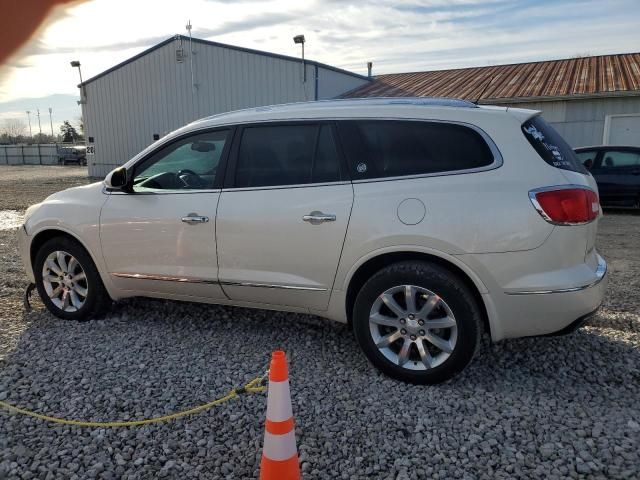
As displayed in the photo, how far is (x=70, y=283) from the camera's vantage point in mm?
4691

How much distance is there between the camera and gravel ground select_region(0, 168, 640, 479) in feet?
8.90

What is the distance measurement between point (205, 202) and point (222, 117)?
73 centimetres

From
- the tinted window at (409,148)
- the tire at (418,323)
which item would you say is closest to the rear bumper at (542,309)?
the tire at (418,323)

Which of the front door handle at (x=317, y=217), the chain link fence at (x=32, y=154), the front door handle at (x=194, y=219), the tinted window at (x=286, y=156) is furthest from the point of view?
the chain link fence at (x=32, y=154)

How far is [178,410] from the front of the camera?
3.23 meters

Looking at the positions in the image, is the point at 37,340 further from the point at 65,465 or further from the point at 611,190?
the point at 611,190

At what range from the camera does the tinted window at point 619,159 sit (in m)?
11.4

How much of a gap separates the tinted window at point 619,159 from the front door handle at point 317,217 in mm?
10206

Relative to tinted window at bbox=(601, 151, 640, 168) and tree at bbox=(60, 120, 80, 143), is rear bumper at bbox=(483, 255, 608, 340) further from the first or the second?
tree at bbox=(60, 120, 80, 143)

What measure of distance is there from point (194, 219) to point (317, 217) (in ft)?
3.29

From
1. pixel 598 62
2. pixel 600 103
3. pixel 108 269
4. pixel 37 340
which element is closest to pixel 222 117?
pixel 108 269

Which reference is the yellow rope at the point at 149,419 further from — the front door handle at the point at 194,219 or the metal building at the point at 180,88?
the metal building at the point at 180,88

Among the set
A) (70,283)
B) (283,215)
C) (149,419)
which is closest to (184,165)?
(283,215)

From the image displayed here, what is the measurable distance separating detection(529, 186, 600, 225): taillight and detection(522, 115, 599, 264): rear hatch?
0.22 feet
